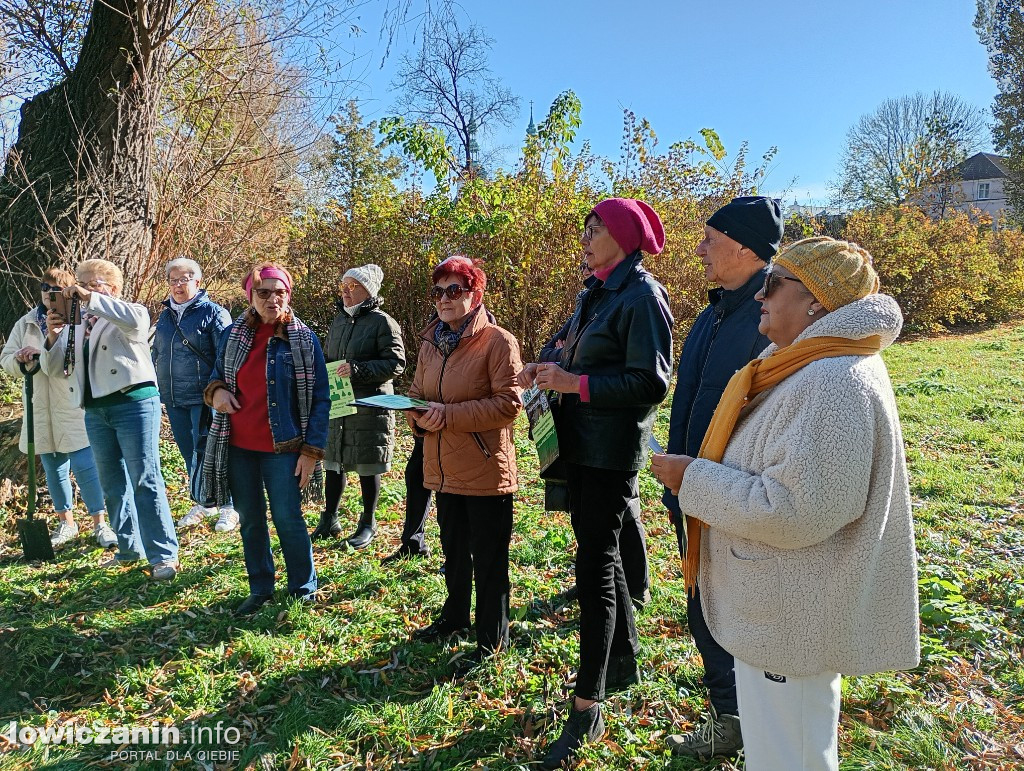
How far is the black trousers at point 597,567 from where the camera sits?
2.70 m

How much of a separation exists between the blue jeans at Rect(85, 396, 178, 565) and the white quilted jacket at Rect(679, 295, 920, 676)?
4.10m

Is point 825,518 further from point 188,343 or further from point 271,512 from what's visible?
point 188,343

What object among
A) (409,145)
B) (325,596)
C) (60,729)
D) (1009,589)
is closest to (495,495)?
(325,596)

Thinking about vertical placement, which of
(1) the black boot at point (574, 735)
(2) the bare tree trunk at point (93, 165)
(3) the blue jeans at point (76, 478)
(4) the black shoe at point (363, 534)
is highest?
(2) the bare tree trunk at point (93, 165)

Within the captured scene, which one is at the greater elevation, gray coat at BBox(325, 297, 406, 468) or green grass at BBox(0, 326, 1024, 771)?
gray coat at BBox(325, 297, 406, 468)

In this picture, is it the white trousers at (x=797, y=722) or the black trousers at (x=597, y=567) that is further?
the black trousers at (x=597, y=567)

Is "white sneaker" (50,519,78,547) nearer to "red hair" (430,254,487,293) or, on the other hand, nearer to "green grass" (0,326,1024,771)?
"green grass" (0,326,1024,771)

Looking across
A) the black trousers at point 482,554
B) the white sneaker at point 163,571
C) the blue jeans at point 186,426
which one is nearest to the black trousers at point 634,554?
the black trousers at point 482,554

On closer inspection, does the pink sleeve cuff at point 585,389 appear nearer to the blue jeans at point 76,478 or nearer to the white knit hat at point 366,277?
the white knit hat at point 366,277

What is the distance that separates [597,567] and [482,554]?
0.76 m

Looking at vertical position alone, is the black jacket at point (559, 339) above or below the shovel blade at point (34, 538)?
above

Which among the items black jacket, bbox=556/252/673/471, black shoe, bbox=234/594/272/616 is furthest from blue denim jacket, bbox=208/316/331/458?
black jacket, bbox=556/252/673/471

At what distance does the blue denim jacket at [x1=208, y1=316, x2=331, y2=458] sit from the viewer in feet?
12.4

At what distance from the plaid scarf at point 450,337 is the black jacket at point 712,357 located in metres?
1.13
